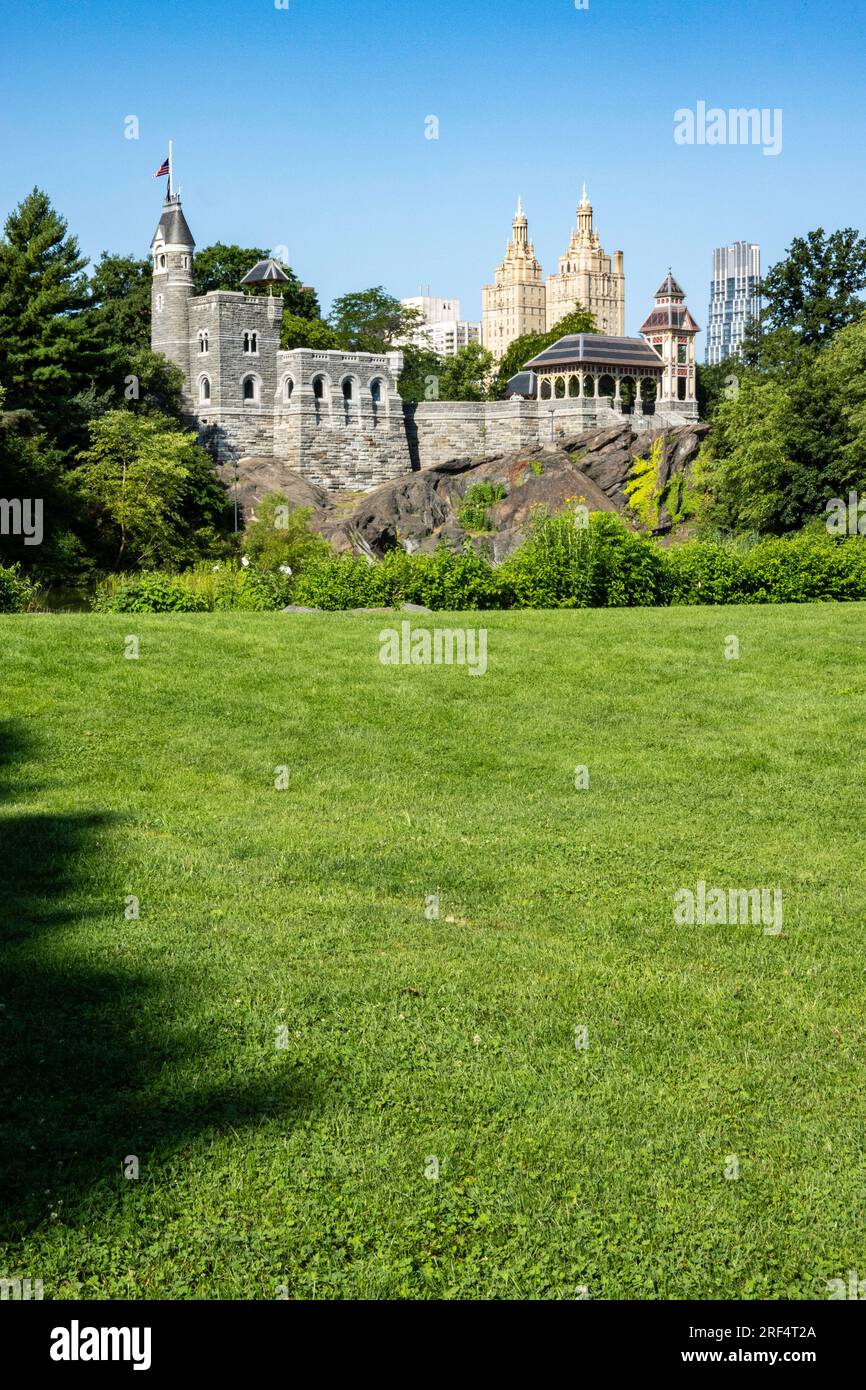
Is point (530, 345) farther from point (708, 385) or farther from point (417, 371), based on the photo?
point (708, 385)

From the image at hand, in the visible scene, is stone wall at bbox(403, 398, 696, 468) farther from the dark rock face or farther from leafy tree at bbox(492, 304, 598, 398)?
leafy tree at bbox(492, 304, 598, 398)

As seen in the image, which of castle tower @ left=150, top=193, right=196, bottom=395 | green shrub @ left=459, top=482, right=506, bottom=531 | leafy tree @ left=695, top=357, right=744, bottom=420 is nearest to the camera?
green shrub @ left=459, top=482, right=506, bottom=531

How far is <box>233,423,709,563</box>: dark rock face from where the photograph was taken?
55.4 m

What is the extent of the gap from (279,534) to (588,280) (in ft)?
435

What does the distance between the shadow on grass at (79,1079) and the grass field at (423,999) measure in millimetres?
17

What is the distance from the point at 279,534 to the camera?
51219 millimetres

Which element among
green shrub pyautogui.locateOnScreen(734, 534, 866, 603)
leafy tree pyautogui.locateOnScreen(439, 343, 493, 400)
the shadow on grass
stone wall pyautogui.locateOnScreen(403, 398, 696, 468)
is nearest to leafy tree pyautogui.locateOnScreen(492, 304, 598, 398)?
leafy tree pyautogui.locateOnScreen(439, 343, 493, 400)

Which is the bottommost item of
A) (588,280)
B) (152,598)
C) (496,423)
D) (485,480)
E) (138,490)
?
(152,598)

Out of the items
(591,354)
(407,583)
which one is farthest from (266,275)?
(407,583)

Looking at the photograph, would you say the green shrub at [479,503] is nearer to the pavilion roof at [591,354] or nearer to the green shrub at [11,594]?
the pavilion roof at [591,354]

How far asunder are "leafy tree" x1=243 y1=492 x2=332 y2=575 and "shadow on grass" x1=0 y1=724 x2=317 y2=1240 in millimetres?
37465

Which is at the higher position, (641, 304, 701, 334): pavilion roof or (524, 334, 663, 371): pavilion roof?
(641, 304, 701, 334): pavilion roof

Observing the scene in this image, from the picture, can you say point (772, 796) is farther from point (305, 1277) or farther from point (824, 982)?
point (305, 1277)

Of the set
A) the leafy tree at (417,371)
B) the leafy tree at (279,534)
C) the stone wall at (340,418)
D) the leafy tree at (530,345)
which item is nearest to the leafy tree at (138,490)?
the leafy tree at (279,534)
